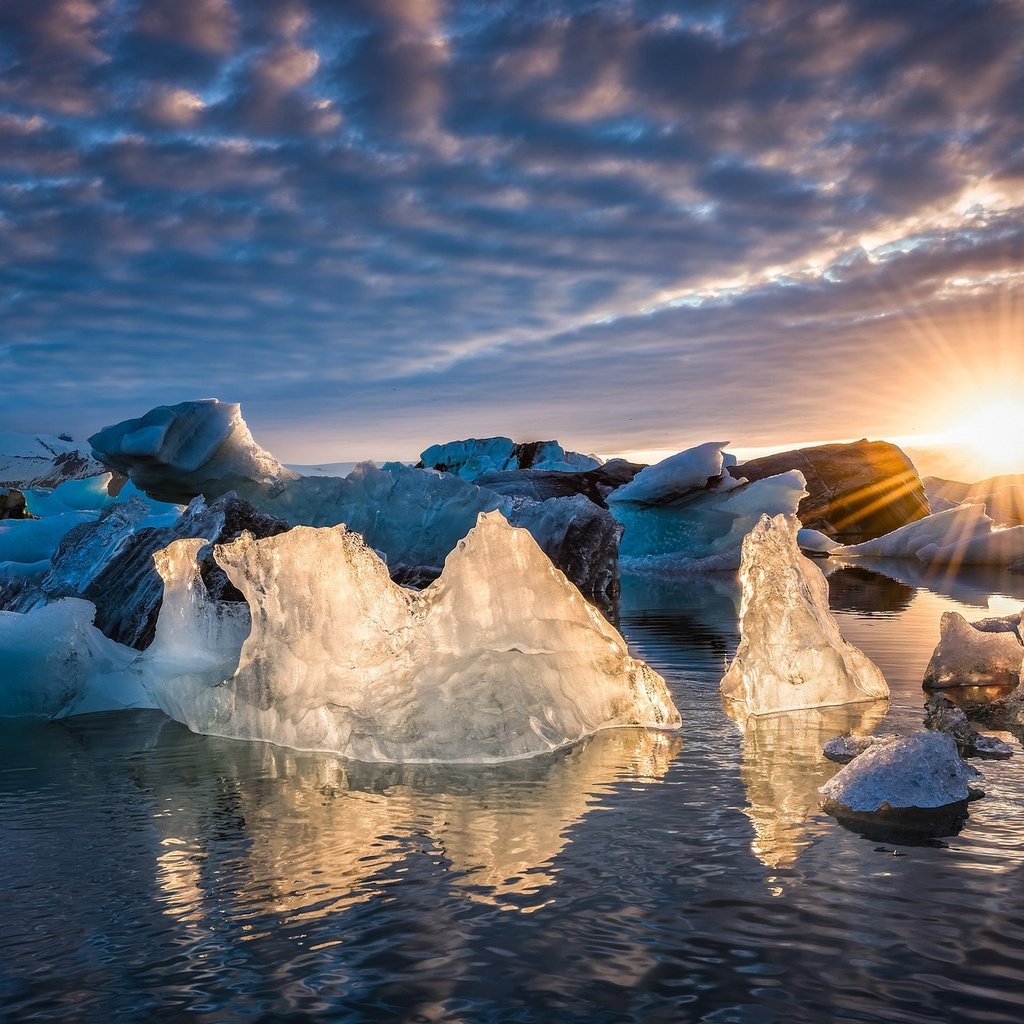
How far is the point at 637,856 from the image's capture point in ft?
13.3

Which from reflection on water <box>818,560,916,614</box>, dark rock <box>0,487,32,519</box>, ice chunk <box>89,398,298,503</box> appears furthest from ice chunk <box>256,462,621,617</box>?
dark rock <box>0,487,32,519</box>

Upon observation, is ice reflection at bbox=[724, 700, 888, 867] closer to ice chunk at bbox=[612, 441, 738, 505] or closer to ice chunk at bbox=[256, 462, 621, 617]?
ice chunk at bbox=[256, 462, 621, 617]

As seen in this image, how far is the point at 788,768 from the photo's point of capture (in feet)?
18.1

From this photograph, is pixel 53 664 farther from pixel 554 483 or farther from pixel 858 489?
pixel 858 489

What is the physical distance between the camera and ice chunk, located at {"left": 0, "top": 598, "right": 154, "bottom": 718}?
315 inches

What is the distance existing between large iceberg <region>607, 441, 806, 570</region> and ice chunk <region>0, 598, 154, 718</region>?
19437 millimetres

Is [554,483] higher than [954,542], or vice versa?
[554,483]

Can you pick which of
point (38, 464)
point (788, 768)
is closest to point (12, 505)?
point (788, 768)

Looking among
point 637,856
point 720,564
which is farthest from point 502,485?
point 637,856

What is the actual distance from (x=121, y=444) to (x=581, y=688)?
464 inches

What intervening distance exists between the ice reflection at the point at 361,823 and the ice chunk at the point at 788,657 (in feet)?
4.22

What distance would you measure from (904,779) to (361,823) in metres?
2.46

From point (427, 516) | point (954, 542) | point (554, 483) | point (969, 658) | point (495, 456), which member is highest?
point (495, 456)

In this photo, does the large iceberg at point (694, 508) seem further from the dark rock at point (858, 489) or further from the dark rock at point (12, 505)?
the dark rock at point (12, 505)
